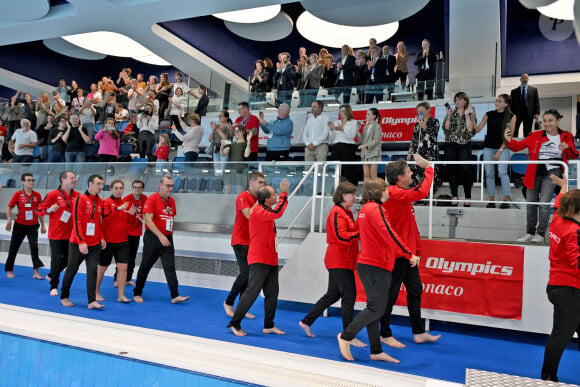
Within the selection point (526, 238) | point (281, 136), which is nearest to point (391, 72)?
point (281, 136)

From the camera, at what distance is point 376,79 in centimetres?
1161

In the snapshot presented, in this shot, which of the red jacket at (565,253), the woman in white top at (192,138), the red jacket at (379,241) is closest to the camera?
the red jacket at (565,253)

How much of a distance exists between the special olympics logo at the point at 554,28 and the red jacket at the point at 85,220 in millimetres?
15843

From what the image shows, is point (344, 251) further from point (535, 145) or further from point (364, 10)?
point (364, 10)

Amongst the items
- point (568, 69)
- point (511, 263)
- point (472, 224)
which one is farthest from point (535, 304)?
point (568, 69)

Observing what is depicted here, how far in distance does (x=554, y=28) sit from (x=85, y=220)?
53.3 feet

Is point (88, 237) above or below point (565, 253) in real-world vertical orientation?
below

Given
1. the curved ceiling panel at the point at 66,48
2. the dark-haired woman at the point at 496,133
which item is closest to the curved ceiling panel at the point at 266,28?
the curved ceiling panel at the point at 66,48

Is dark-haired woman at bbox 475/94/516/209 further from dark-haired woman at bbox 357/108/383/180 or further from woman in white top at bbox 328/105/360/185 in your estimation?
woman in white top at bbox 328/105/360/185

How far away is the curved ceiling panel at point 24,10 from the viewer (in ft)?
44.1

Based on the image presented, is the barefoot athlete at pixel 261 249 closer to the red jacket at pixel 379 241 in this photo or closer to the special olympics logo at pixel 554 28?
the red jacket at pixel 379 241

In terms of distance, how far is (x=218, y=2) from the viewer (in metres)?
12.7

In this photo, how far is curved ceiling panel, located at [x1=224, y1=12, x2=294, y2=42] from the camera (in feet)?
55.4

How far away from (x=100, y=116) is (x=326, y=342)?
1143 centimetres
